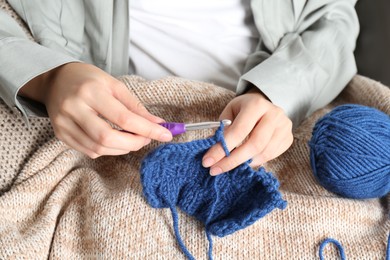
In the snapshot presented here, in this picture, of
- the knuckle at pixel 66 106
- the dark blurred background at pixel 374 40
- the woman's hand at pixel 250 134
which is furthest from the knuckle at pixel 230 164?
the dark blurred background at pixel 374 40

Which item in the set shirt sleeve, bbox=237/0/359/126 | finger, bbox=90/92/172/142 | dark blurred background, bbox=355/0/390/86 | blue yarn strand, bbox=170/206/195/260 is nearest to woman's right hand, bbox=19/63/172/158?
finger, bbox=90/92/172/142

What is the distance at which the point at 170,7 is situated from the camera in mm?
810

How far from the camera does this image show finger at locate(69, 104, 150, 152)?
1.80 ft

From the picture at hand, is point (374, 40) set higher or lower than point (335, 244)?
higher

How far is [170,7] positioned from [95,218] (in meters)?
0.39

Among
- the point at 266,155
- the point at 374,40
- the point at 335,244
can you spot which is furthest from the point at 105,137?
the point at 374,40

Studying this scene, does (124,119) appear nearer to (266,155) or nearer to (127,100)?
(127,100)

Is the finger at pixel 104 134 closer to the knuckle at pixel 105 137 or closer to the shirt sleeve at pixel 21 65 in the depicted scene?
the knuckle at pixel 105 137

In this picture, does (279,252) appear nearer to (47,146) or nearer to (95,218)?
Answer: (95,218)

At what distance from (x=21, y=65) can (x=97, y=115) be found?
15 cm

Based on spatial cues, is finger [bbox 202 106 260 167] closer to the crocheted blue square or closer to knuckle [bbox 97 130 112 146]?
the crocheted blue square

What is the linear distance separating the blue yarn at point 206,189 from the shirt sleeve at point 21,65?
0.18m

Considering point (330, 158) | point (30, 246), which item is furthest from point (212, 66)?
point (30, 246)

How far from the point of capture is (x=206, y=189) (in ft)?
2.10
